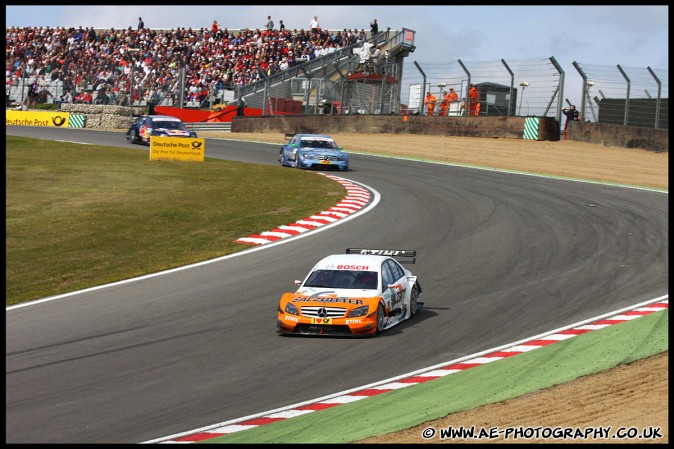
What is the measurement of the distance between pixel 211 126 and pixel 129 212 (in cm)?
2570

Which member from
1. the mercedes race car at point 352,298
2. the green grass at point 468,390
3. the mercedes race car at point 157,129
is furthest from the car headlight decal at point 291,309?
the mercedes race car at point 157,129

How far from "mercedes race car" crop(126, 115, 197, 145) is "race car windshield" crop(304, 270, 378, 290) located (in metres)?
23.6

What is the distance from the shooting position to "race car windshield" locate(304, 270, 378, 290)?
14.3m

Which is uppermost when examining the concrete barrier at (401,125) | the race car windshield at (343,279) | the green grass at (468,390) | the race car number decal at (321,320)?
the concrete barrier at (401,125)

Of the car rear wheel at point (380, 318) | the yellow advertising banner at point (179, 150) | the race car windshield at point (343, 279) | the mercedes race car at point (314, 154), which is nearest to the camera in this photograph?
the car rear wheel at point (380, 318)

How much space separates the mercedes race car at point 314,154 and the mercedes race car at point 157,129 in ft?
17.9

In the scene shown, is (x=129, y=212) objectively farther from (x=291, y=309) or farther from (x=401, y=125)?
(x=401, y=125)

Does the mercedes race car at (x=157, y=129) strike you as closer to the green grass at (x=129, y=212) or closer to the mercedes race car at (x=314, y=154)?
the green grass at (x=129, y=212)

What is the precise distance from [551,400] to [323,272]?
5.96m

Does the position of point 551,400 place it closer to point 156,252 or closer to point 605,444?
point 605,444

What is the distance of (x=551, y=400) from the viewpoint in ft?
30.9

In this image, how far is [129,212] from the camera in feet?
78.4

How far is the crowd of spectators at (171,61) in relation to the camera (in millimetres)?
52344

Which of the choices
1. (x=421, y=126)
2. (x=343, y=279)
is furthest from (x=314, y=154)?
(x=343, y=279)
